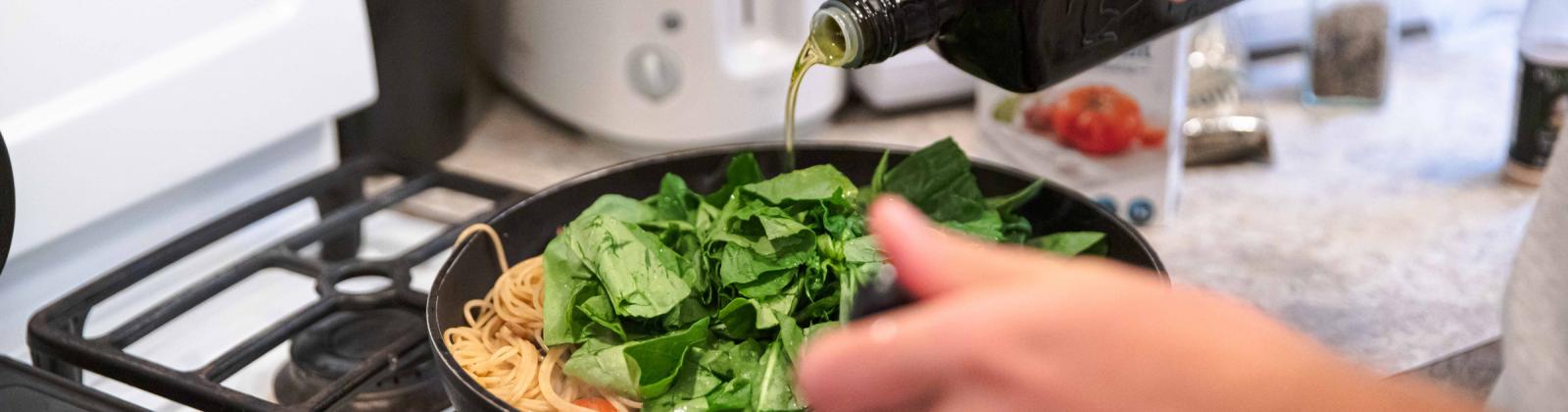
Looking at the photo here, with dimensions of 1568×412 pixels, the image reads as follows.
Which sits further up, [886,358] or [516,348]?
[886,358]

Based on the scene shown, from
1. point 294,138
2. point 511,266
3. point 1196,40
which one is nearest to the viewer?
point 511,266

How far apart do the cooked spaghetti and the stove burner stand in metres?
0.04

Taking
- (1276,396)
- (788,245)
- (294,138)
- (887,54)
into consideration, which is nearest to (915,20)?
(887,54)

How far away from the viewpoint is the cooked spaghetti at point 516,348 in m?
0.61

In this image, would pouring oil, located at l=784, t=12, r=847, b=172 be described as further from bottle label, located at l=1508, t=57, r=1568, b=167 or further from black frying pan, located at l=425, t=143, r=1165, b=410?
bottle label, located at l=1508, t=57, r=1568, b=167

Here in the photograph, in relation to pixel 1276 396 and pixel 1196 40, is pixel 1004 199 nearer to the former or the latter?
pixel 1276 396

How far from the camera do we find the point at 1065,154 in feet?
3.34

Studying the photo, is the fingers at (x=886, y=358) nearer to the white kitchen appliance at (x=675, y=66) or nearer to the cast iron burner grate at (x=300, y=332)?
the cast iron burner grate at (x=300, y=332)

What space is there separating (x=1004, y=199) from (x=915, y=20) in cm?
17

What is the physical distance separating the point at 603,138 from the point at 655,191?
0.44 metres

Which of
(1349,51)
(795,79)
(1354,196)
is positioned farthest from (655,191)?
(1349,51)

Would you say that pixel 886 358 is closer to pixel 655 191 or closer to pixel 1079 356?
pixel 1079 356

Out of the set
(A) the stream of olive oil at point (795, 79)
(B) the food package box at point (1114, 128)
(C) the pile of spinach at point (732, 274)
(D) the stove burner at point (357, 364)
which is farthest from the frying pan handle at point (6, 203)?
(B) the food package box at point (1114, 128)

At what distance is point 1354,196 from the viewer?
106 centimetres
